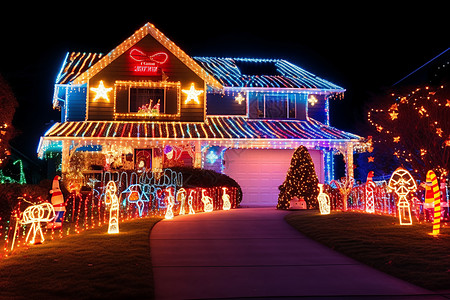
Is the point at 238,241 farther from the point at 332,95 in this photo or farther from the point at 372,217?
the point at 332,95

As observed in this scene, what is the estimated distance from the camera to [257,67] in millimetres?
27156

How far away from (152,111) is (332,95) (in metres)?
9.57

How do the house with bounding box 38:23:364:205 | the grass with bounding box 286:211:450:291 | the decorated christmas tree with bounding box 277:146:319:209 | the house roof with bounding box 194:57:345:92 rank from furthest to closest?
the house roof with bounding box 194:57:345:92 < the house with bounding box 38:23:364:205 < the decorated christmas tree with bounding box 277:146:319:209 < the grass with bounding box 286:211:450:291

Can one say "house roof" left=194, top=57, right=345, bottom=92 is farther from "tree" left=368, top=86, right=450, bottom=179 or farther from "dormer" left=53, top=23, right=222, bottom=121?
"tree" left=368, top=86, right=450, bottom=179

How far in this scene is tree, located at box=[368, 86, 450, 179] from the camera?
20.8m

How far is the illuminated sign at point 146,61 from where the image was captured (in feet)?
74.4

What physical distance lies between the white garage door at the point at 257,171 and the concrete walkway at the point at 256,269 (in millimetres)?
11602

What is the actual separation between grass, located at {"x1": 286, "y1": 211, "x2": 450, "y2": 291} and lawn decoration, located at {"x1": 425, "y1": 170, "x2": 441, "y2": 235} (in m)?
0.25

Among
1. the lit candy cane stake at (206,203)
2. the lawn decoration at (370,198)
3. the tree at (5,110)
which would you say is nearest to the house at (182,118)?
the lit candy cane stake at (206,203)

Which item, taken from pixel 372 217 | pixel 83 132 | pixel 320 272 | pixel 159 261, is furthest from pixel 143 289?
pixel 83 132

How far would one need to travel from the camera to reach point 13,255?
27.7 feet

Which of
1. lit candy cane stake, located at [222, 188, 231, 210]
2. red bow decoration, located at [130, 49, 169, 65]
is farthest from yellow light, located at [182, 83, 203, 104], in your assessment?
lit candy cane stake, located at [222, 188, 231, 210]

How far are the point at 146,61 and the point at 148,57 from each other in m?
0.22

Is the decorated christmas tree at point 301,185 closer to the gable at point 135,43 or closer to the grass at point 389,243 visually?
the grass at point 389,243
